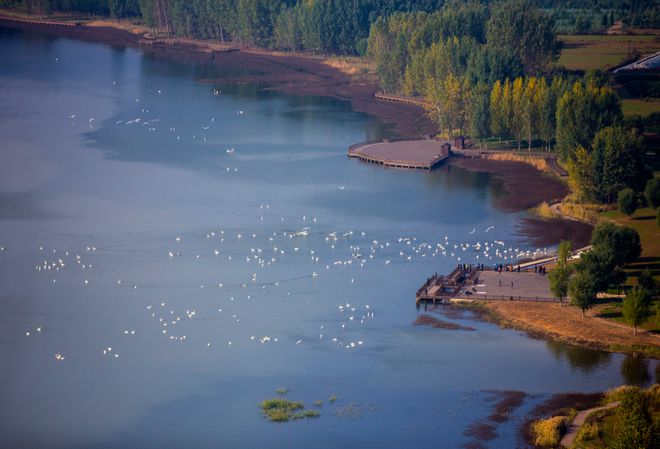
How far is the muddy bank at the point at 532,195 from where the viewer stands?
8975 centimetres

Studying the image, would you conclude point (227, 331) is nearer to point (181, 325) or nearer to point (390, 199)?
point (181, 325)

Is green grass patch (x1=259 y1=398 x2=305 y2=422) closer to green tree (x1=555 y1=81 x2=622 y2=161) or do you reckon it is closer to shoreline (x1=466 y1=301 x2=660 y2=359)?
shoreline (x1=466 y1=301 x2=660 y2=359)

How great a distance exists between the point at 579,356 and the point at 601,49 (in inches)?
4367

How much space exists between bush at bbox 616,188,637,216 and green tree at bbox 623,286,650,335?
73.0ft

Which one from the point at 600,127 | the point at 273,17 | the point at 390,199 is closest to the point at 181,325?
the point at 390,199

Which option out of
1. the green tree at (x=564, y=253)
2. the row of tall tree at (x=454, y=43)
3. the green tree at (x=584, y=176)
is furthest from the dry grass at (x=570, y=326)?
the row of tall tree at (x=454, y=43)

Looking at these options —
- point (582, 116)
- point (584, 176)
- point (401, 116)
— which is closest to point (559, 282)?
point (584, 176)

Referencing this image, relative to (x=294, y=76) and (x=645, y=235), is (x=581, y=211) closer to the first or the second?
(x=645, y=235)

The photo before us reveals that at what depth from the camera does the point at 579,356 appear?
227 ft

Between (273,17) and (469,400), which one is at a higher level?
(273,17)

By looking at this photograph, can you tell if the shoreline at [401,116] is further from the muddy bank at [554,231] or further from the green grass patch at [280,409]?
Answer: the green grass patch at [280,409]

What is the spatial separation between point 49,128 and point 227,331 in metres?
63.7

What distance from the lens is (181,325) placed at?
73.7 meters

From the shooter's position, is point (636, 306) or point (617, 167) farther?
point (617, 167)
